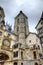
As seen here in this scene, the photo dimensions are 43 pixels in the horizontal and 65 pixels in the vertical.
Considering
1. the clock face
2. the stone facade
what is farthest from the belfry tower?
the clock face

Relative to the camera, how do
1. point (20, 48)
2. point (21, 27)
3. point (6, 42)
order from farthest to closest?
point (21, 27) → point (6, 42) → point (20, 48)

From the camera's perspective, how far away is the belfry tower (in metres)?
52.8

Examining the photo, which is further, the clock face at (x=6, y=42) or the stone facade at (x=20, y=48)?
the clock face at (x=6, y=42)

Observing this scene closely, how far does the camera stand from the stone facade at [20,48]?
42406mm

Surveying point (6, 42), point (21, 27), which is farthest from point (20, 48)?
point (21, 27)

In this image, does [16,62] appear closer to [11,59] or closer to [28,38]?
[11,59]

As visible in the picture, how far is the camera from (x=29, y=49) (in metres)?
44.9

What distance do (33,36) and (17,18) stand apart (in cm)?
1468

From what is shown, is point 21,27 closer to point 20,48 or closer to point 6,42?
point 6,42

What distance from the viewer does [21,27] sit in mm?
55844

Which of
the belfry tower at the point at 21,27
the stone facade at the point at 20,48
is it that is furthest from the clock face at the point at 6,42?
the belfry tower at the point at 21,27

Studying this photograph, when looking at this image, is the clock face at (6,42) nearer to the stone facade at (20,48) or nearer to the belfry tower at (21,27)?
the stone facade at (20,48)

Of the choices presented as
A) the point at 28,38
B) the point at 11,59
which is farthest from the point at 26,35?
the point at 11,59

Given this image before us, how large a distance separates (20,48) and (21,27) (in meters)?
14.1
